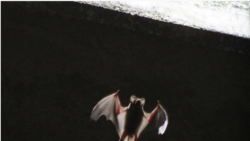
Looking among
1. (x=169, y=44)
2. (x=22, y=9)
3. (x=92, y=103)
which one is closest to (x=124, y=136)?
(x=92, y=103)

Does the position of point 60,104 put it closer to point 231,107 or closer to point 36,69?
point 36,69

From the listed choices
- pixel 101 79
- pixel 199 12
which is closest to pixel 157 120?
pixel 101 79

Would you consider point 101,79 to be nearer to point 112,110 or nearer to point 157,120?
point 112,110

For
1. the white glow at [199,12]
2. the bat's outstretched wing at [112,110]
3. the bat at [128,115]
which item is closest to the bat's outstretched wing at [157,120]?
the bat at [128,115]

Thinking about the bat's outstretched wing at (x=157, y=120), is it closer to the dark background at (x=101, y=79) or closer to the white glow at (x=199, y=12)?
the dark background at (x=101, y=79)

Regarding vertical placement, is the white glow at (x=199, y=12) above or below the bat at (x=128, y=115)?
above

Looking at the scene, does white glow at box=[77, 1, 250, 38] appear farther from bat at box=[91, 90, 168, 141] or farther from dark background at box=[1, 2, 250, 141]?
bat at box=[91, 90, 168, 141]
